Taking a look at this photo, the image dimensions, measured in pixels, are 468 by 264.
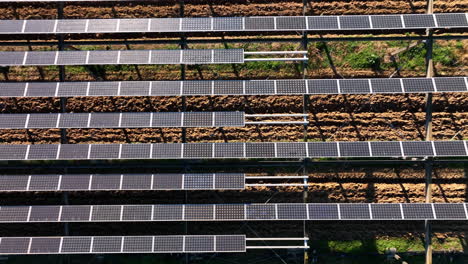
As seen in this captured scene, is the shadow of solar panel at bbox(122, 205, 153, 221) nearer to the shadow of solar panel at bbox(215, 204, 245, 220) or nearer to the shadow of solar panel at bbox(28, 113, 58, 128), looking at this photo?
the shadow of solar panel at bbox(215, 204, 245, 220)

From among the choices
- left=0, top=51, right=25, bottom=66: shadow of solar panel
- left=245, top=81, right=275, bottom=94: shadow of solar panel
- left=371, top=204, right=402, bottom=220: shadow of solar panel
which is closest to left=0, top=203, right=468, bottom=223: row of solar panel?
left=371, top=204, right=402, bottom=220: shadow of solar panel

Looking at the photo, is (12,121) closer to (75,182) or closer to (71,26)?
(75,182)

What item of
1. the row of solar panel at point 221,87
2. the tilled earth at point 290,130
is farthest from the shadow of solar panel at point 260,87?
the tilled earth at point 290,130

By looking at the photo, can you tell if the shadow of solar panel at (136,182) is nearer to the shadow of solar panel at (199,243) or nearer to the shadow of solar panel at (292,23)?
the shadow of solar panel at (199,243)

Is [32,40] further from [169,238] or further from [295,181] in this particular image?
[295,181]

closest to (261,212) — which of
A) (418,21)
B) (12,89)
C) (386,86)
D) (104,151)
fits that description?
(104,151)
